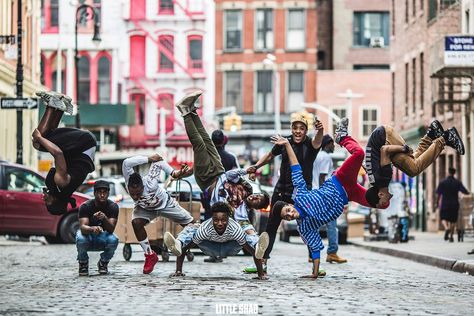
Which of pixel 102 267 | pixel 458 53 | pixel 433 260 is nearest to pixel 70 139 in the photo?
pixel 102 267

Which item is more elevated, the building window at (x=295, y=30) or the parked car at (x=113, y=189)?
the building window at (x=295, y=30)

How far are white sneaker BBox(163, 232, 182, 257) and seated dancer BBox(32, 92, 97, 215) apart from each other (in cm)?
126

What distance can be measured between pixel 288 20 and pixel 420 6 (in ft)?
98.8

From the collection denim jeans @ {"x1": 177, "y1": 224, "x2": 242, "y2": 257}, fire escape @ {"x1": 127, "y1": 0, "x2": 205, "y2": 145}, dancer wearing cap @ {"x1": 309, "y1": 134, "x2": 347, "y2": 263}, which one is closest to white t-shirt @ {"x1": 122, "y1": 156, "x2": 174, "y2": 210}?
denim jeans @ {"x1": 177, "y1": 224, "x2": 242, "y2": 257}

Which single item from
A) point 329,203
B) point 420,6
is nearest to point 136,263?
point 329,203

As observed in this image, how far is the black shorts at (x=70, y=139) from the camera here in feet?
57.9

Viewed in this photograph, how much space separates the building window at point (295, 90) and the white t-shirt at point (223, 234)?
63943 millimetres

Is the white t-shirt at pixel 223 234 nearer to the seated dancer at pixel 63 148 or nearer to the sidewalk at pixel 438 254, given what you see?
the seated dancer at pixel 63 148

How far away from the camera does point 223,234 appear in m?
18.2

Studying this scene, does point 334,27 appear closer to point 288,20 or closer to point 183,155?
point 288,20

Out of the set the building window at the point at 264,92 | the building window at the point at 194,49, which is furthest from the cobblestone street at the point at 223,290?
the building window at the point at 194,49

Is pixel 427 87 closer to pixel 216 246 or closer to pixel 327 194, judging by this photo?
pixel 216 246

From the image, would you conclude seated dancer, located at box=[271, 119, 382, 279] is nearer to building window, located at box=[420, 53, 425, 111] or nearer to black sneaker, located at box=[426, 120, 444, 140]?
black sneaker, located at box=[426, 120, 444, 140]

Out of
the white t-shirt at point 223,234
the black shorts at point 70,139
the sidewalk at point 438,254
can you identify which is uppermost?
the black shorts at point 70,139
